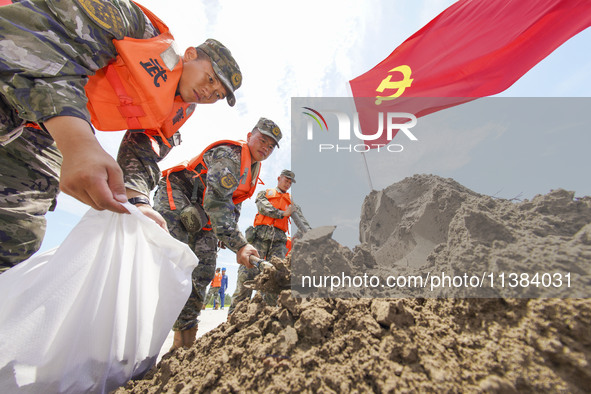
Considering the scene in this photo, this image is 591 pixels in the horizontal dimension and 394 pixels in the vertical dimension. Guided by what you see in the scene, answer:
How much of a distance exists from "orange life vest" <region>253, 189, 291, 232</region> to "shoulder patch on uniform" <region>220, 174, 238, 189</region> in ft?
6.98

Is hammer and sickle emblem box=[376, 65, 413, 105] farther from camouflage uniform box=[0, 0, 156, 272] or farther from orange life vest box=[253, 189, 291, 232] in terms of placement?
camouflage uniform box=[0, 0, 156, 272]

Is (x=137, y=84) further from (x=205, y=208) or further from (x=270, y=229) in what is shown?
(x=270, y=229)

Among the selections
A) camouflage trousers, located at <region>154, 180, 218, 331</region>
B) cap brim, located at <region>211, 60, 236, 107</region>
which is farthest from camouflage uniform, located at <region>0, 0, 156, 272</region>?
camouflage trousers, located at <region>154, 180, 218, 331</region>

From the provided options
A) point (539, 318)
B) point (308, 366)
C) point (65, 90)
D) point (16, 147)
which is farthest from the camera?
point (16, 147)

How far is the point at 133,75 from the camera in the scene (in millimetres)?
1346

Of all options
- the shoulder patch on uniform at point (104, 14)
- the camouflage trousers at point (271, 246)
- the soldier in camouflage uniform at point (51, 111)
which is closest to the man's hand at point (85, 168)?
the soldier in camouflage uniform at point (51, 111)

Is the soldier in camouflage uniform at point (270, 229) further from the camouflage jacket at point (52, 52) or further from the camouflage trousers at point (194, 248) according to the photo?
the camouflage jacket at point (52, 52)

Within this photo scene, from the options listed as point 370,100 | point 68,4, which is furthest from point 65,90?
point 370,100

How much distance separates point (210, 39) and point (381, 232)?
1.92 meters

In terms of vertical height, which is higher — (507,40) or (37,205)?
Result: (507,40)

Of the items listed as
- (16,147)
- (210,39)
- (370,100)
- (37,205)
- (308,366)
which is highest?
(370,100)

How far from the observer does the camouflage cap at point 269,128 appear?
268 centimetres

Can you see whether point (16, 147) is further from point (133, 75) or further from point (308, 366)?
point (308, 366)

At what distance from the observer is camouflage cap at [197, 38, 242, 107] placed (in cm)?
183
